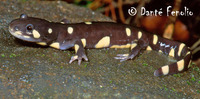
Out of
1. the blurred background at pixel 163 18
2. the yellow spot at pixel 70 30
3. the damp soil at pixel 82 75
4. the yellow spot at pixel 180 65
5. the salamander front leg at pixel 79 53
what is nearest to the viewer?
the damp soil at pixel 82 75

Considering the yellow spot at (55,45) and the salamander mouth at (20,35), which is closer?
the salamander mouth at (20,35)

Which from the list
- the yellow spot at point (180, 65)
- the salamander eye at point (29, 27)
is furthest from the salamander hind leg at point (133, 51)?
the salamander eye at point (29, 27)

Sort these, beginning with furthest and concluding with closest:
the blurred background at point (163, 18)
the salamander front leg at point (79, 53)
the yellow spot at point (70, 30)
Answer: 1. the blurred background at point (163, 18)
2. the yellow spot at point (70, 30)
3. the salamander front leg at point (79, 53)

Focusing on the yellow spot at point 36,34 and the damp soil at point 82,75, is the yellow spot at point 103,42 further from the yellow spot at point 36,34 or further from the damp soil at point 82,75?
the yellow spot at point 36,34

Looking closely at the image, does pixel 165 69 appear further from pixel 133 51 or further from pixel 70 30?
pixel 70 30

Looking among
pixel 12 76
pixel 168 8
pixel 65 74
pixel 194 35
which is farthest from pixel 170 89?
pixel 194 35

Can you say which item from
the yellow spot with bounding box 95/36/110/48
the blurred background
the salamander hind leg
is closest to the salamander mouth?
the yellow spot with bounding box 95/36/110/48

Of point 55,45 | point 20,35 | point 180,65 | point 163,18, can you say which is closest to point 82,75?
point 55,45
